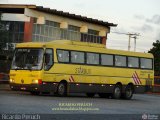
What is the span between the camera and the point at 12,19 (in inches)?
2313

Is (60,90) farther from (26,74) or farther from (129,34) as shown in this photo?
(129,34)

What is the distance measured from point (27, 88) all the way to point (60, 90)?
1.85m

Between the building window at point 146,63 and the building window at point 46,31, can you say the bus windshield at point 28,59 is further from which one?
the building window at point 46,31

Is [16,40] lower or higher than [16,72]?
higher

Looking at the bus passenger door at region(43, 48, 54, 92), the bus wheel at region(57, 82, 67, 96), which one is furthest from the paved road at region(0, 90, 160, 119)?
the bus wheel at region(57, 82, 67, 96)

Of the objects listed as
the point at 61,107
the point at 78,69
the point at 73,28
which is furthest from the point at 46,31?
the point at 61,107

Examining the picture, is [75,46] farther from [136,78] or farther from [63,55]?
[136,78]

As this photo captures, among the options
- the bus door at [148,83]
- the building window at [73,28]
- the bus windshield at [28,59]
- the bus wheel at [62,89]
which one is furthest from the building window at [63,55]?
the building window at [73,28]

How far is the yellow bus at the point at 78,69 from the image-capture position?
2667 centimetres

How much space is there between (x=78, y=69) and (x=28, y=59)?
9.83 feet

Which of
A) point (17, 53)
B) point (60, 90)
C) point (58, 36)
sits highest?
point (58, 36)

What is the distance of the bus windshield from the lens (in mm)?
26625

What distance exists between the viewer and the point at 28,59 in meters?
26.9

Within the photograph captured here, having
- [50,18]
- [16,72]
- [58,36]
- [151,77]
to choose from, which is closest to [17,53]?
[16,72]
